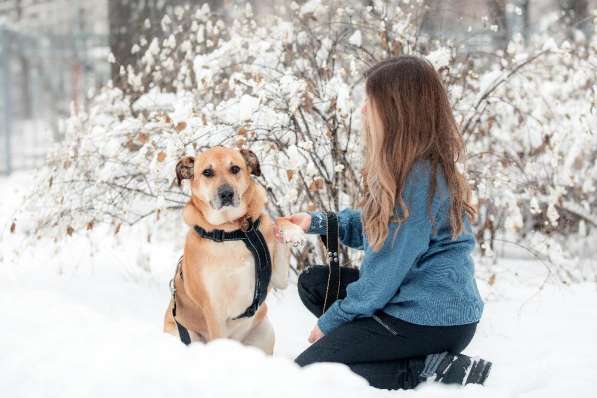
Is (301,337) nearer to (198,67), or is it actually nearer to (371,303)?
(371,303)

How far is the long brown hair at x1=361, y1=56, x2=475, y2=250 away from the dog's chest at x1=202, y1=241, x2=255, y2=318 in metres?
0.68

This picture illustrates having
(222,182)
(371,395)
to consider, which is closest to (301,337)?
(222,182)

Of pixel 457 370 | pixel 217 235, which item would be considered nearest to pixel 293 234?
pixel 217 235

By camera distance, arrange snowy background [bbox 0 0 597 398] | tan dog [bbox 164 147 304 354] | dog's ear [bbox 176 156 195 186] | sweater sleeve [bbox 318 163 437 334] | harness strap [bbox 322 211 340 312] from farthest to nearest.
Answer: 1. dog's ear [bbox 176 156 195 186]
2. tan dog [bbox 164 147 304 354]
3. harness strap [bbox 322 211 340 312]
4. sweater sleeve [bbox 318 163 437 334]
5. snowy background [bbox 0 0 597 398]

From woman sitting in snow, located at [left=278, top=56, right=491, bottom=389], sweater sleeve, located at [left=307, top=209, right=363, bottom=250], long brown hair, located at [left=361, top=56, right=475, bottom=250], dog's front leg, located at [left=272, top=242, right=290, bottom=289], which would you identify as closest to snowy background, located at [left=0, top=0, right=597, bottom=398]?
woman sitting in snow, located at [left=278, top=56, right=491, bottom=389]

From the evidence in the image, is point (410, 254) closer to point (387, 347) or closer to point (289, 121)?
point (387, 347)

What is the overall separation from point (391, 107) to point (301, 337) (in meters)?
1.77

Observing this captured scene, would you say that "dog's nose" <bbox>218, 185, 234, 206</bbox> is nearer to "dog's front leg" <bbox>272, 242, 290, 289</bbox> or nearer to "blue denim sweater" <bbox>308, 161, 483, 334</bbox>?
"dog's front leg" <bbox>272, 242, 290, 289</bbox>

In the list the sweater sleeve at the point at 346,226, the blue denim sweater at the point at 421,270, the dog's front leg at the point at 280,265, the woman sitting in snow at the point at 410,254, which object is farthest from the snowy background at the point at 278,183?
the sweater sleeve at the point at 346,226

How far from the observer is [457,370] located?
2.46 metres

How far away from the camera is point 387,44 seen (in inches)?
164

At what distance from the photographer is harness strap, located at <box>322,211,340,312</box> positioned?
283cm

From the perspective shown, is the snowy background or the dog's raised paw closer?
the snowy background

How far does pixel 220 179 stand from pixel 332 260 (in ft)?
2.12
